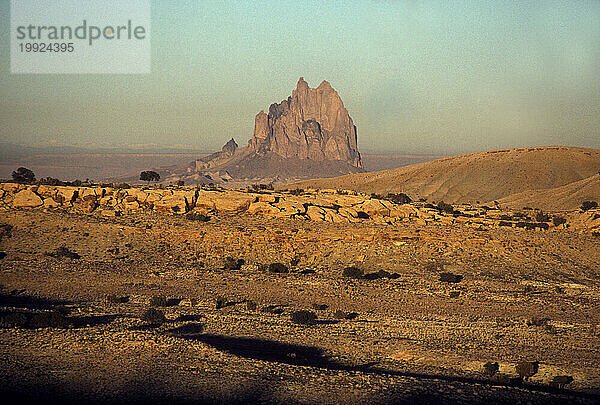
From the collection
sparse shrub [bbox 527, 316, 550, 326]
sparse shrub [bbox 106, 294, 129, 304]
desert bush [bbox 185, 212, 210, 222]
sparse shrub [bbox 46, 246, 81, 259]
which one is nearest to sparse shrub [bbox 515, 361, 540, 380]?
sparse shrub [bbox 527, 316, 550, 326]

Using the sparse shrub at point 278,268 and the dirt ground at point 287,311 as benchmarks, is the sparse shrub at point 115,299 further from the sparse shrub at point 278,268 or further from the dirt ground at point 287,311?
the sparse shrub at point 278,268

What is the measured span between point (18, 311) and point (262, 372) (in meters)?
11.5

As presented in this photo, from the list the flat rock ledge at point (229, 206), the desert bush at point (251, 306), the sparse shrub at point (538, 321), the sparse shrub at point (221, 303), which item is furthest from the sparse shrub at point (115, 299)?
the sparse shrub at point (538, 321)

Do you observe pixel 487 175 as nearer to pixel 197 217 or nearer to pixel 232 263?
pixel 197 217

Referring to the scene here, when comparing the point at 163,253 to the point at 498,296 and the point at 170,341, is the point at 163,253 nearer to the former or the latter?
the point at 170,341

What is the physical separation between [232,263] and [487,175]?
74.3 meters

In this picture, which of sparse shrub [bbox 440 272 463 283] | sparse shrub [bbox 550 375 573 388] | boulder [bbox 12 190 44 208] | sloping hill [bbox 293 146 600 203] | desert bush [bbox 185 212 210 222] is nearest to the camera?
sparse shrub [bbox 550 375 573 388]

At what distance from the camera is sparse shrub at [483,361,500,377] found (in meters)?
14.4

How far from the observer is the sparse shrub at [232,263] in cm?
3077

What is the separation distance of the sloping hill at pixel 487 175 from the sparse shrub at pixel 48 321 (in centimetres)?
7528

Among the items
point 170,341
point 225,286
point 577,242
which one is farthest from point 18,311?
point 577,242

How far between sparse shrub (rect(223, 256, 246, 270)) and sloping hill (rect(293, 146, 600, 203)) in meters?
59.7

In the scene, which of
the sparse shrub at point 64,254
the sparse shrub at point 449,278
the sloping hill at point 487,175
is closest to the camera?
the sparse shrub at point 449,278

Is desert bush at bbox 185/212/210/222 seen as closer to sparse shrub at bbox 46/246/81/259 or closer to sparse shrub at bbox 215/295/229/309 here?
sparse shrub at bbox 46/246/81/259
